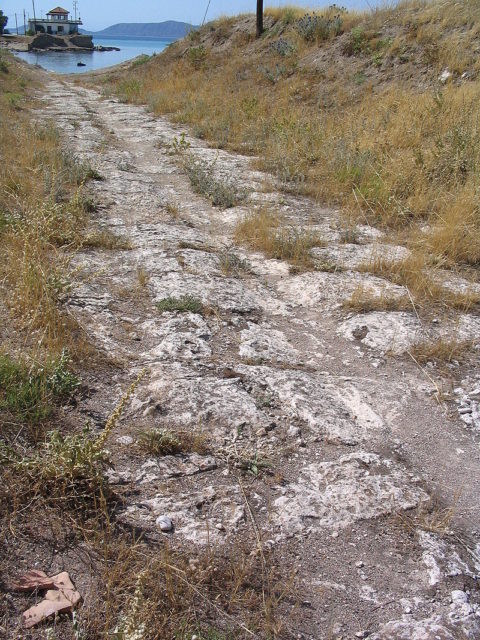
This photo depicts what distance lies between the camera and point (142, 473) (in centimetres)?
256

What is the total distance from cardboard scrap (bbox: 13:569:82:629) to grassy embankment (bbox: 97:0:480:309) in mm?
3436

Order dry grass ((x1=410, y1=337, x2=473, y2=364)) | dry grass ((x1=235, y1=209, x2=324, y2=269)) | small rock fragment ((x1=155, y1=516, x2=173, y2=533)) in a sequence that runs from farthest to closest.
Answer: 1. dry grass ((x1=235, y1=209, x2=324, y2=269))
2. dry grass ((x1=410, y1=337, x2=473, y2=364))
3. small rock fragment ((x1=155, y1=516, x2=173, y2=533))

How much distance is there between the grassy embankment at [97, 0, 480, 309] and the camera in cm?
589

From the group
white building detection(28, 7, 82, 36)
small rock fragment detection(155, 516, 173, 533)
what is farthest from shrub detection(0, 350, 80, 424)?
white building detection(28, 7, 82, 36)

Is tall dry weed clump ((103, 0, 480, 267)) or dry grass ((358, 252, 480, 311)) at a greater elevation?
tall dry weed clump ((103, 0, 480, 267))

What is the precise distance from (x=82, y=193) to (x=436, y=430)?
17.6 ft

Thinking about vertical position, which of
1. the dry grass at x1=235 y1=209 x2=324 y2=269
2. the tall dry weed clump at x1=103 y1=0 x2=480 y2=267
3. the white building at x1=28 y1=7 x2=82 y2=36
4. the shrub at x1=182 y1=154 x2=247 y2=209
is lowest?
the dry grass at x1=235 y1=209 x2=324 y2=269

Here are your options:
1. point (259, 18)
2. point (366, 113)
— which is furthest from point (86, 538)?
point (259, 18)

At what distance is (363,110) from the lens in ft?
34.2

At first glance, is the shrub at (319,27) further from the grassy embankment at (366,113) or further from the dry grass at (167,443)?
the dry grass at (167,443)

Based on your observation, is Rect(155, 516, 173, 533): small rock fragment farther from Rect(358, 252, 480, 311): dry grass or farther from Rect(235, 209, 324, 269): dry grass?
Rect(235, 209, 324, 269): dry grass

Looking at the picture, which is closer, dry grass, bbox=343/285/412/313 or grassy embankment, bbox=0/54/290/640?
grassy embankment, bbox=0/54/290/640

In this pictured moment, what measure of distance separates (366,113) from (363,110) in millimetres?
378

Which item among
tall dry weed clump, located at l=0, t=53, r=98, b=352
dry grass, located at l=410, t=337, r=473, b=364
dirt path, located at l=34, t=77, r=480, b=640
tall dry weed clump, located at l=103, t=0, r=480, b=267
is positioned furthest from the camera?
tall dry weed clump, located at l=103, t=0, r=480, b=267
